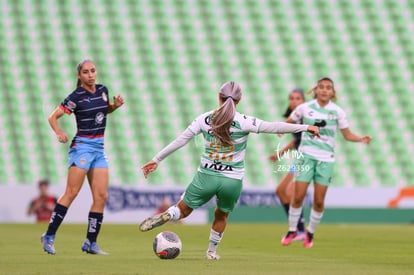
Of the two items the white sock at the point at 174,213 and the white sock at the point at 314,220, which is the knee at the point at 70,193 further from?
the white sock at the point at 314,220

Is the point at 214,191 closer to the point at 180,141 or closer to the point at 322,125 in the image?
the point at 180,141

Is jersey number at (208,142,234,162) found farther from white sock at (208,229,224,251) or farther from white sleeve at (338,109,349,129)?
white sleeve at (338,109,349,129)

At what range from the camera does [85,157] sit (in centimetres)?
1016

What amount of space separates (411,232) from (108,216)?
7194 mm

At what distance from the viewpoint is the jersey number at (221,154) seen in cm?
915

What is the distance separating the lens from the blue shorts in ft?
33.3

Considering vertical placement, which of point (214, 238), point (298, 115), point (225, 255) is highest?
point (298, 115)

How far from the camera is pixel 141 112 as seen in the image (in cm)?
2662

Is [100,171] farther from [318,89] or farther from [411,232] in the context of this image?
[411,232]

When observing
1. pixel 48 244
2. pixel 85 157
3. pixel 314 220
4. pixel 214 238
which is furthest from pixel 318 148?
pixel 48 244

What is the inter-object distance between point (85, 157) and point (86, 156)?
16 millimetres

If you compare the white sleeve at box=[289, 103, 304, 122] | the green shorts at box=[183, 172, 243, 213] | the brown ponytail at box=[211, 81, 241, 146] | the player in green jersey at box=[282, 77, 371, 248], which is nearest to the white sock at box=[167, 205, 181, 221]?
the green shorts at box=[183, 172, 243, 213]

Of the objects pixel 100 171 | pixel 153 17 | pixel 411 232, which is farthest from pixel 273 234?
pixel 153 17

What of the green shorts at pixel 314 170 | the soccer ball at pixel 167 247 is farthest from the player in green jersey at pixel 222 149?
the green shorts at pixel 314 170
